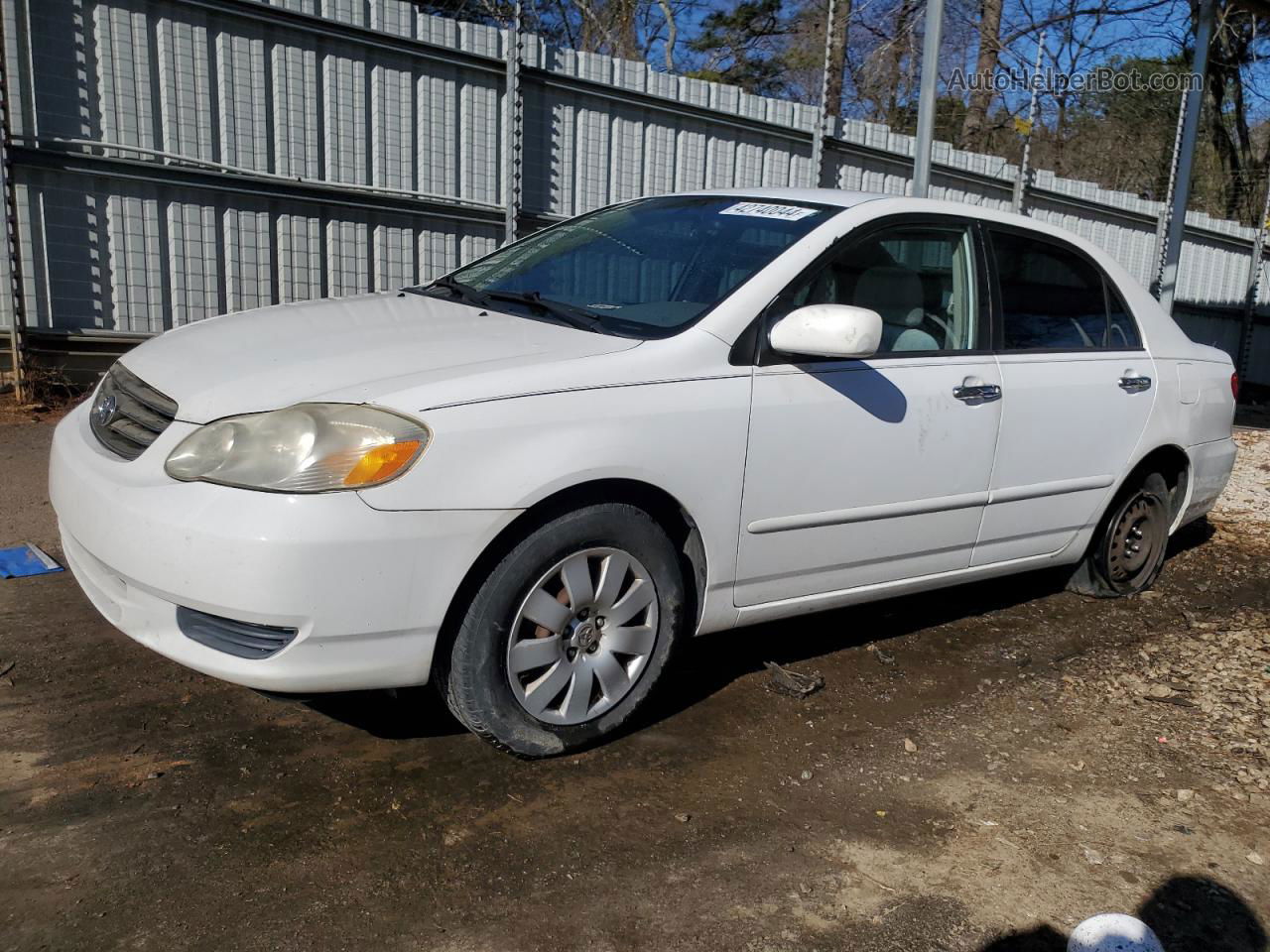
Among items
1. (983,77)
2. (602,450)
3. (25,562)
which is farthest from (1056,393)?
(983,77)

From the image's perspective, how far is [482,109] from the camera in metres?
8.47

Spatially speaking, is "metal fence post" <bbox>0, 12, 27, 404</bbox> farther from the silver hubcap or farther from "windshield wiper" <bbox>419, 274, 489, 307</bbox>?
the silver hubcap

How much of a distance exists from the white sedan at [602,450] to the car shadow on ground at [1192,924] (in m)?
1.24

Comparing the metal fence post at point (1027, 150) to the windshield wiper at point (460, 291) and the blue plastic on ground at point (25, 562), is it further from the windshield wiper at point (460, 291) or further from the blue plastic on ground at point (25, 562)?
the blue plastic on ground at point (25, 562)

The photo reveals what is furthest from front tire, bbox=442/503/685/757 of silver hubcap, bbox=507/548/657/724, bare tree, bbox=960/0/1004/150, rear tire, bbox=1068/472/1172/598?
bare tree, bbox=960/0/1004/150

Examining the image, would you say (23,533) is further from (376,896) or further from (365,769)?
(376,896)

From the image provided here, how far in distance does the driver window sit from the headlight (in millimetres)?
1462

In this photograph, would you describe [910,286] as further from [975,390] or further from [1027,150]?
[1027,150]

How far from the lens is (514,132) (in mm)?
8438

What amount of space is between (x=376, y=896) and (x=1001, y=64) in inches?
585

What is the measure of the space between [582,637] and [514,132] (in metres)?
6.33

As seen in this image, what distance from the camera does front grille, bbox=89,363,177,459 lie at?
2842 mm

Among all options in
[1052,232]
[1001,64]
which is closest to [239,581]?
[1052,232]

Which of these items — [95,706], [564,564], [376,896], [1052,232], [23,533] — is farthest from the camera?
[23,533]
